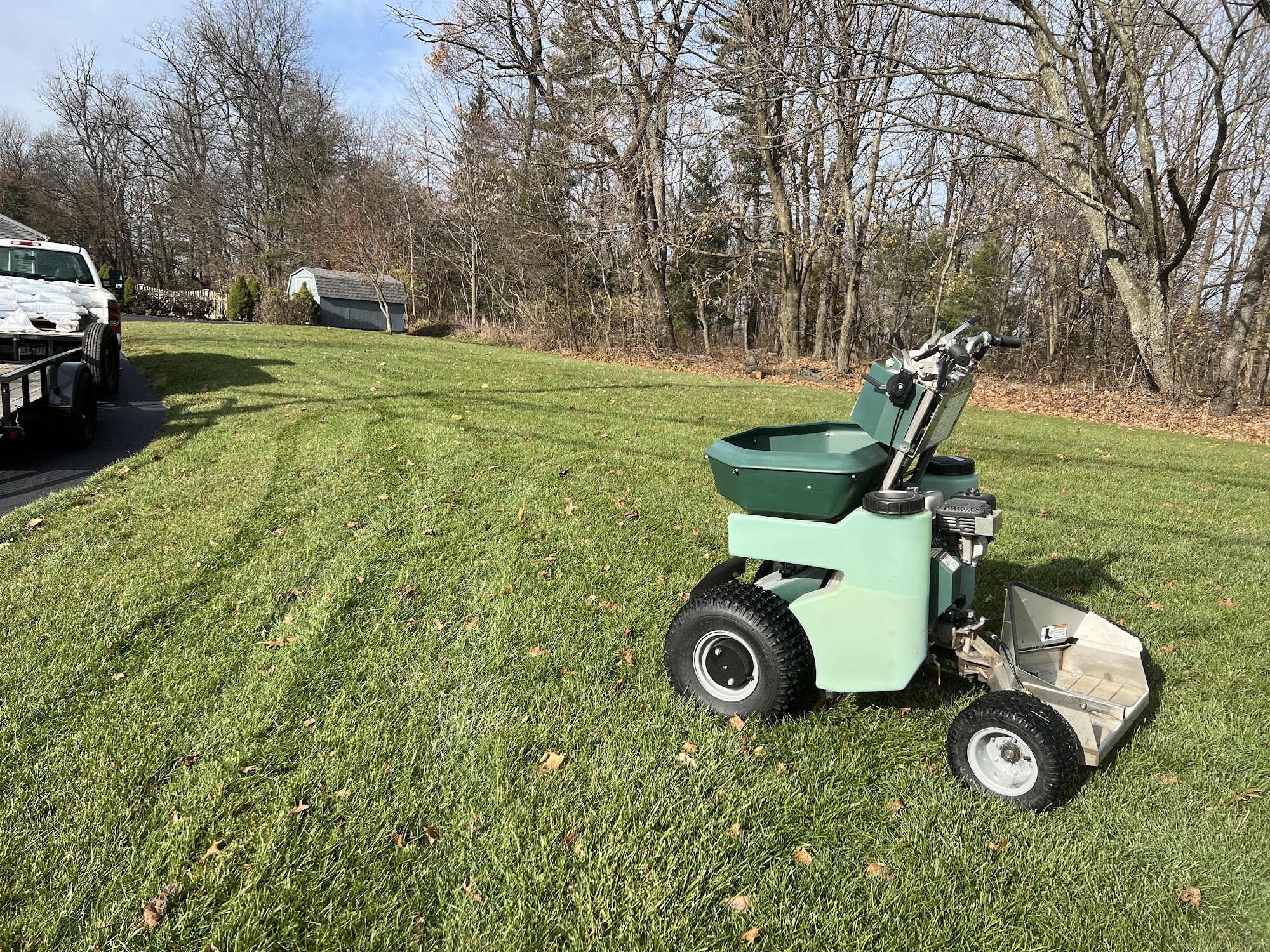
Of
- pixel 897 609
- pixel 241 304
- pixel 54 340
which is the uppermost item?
pixel 241 304

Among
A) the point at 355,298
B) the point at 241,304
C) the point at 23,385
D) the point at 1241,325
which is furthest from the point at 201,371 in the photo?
the point at 1241,325

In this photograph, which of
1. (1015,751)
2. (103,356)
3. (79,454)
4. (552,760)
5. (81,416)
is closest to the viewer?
(1015,751)

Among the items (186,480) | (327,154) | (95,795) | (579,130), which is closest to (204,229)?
(327,154)

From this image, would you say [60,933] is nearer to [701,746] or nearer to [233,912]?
[233,912]

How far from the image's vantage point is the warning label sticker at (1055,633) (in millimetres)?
3066

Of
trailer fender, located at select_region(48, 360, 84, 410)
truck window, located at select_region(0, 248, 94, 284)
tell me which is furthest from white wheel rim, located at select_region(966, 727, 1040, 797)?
truck window, located at select_region(0, 248, 94, 284)

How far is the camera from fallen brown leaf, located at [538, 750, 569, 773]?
2.64 meters

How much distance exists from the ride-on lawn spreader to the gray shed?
30087mm

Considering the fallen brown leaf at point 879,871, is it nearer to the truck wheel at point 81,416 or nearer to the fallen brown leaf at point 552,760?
the fallen brown leaf at point 552,760

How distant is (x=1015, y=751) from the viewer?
253 centimetres

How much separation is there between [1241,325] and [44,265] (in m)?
22.6

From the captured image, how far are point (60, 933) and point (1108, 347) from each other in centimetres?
2497

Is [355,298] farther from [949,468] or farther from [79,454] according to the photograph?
[949,468]

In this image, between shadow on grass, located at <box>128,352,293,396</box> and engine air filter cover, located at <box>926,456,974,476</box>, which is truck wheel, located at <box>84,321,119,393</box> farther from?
engine air filter cover, located at <box>926,456,974,476</box>
